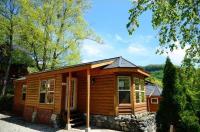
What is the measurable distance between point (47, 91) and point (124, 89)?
5558mm

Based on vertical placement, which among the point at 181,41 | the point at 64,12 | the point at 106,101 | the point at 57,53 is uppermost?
the point at 64,12

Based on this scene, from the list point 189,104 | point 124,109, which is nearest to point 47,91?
point 124,109

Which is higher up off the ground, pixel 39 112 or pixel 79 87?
pixel 79 87

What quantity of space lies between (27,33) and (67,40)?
4.25m

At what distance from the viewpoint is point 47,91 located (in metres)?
17.2

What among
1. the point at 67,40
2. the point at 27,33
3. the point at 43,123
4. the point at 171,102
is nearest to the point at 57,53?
the point at 67,40

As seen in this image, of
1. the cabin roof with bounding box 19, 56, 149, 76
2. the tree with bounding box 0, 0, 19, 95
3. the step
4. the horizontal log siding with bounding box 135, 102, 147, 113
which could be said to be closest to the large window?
the horizontal log siding with bounding box 135, 102, 147, 113

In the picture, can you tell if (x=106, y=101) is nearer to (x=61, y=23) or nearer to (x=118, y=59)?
(x=118, y=59)

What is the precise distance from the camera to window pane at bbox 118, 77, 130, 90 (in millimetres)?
15180

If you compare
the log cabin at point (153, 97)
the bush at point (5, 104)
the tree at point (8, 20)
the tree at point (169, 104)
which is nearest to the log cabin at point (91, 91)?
the tree at point (169, 104)

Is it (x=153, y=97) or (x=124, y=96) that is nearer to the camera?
(x=124, y=96)

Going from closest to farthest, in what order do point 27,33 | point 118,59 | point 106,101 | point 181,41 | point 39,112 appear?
point 181,41 → point 106,101 → point 118,59 → point 39,112 → point 27,33

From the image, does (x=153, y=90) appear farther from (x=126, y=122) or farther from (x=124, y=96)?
(x=126, y=122)

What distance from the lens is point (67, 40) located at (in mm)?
26953
